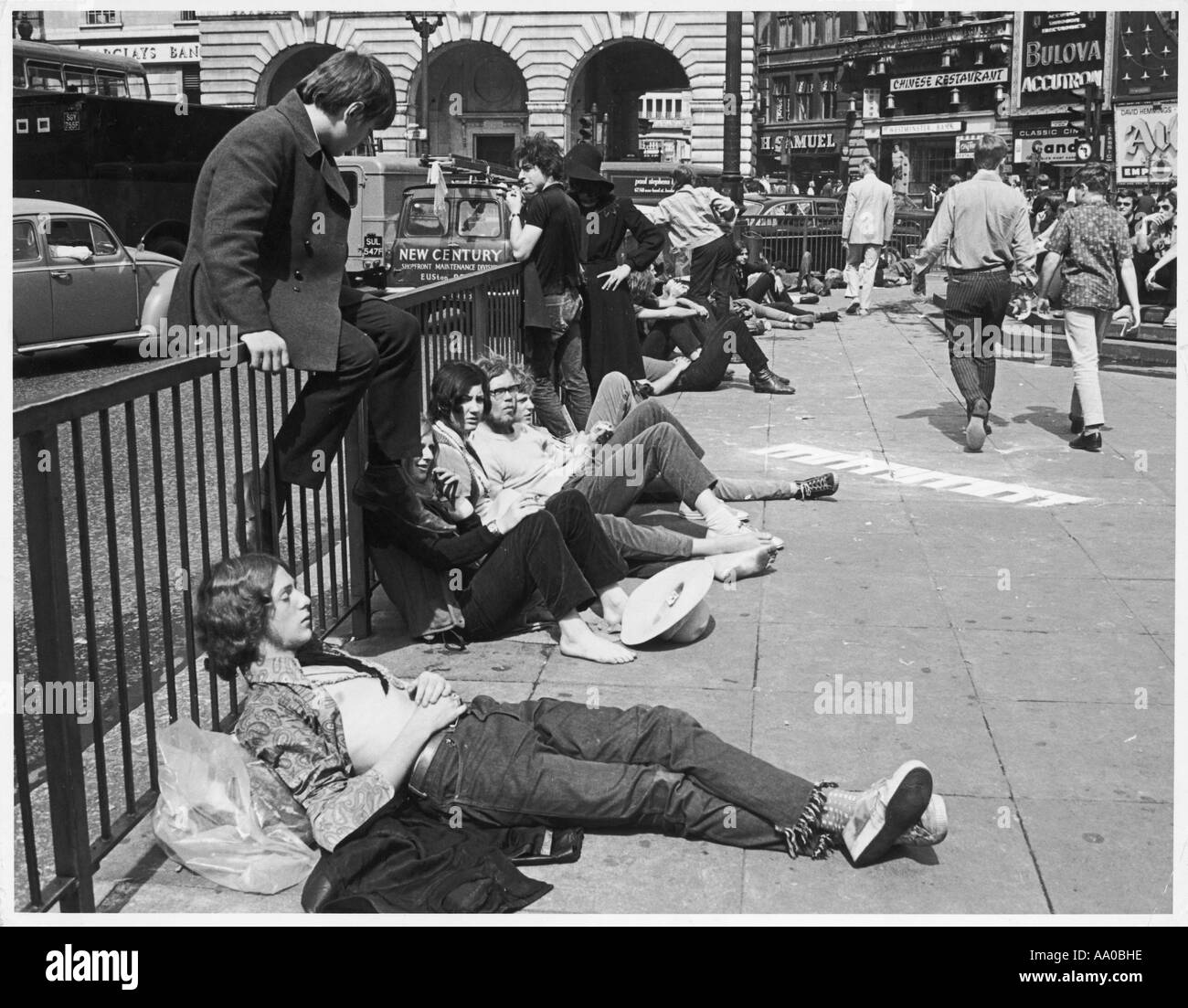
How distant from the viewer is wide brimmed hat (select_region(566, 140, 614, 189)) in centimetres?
959

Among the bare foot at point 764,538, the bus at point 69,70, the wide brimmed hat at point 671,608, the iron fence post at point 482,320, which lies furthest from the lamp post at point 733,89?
the wide brimmed hat at point 671,608

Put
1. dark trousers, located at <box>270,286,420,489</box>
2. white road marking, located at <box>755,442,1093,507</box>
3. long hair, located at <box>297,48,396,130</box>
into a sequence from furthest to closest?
white road marking, located at <box>755,442,1093,507</box>, dark trousers, located at <box>270,286,420,489</box>, long hair, located at <box>297,48,396,130</box>

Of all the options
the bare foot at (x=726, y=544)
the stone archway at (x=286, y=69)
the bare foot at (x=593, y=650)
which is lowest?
the bare foot at (x=593, y=650)

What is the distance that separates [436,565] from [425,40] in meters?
31.7

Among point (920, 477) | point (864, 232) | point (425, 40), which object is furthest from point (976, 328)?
point (425, 40)

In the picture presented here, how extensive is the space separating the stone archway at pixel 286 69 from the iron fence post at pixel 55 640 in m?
43.5

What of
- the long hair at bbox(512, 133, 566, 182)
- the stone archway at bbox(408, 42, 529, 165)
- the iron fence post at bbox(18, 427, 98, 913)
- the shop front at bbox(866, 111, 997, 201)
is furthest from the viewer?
the shop front at bbox(866, 111, 997, 201)

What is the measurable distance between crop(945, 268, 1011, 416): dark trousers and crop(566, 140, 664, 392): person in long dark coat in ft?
7.19

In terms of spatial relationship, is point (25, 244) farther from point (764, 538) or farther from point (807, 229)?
point (807, 229)

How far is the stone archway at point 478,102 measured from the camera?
46.9 metres

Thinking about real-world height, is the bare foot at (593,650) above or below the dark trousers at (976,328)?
below

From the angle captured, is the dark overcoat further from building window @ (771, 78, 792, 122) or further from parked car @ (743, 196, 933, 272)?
building window @ (771, 78, 792, 122)

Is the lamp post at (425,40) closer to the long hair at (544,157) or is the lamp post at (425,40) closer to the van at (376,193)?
the van at (376,193)

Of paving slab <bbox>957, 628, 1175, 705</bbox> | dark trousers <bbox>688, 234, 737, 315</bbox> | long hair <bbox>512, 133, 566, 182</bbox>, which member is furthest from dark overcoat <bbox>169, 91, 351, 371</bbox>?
dark trousers <bbox>688, 234, 737, 315</bbox>
